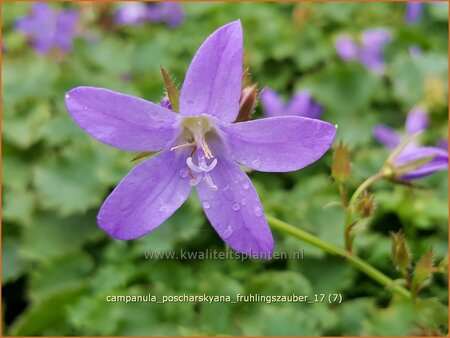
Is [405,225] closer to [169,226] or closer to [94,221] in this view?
[169,226]

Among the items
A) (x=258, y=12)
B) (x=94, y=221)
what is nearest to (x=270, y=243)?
(x=94, y=221)

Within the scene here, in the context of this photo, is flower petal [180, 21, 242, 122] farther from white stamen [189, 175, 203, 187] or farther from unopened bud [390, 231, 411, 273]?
unopened bud [390, 231, 411, 273]

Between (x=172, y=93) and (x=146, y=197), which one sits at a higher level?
(x=172, y=93)

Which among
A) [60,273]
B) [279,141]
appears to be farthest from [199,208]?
[279,141]

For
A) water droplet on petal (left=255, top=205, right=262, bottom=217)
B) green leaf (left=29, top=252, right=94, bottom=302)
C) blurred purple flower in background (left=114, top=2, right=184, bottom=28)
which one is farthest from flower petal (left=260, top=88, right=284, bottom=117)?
water droplet on petal (left=255, top=205, right=262, bottom=217)

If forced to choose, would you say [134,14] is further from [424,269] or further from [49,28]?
[424,269]
